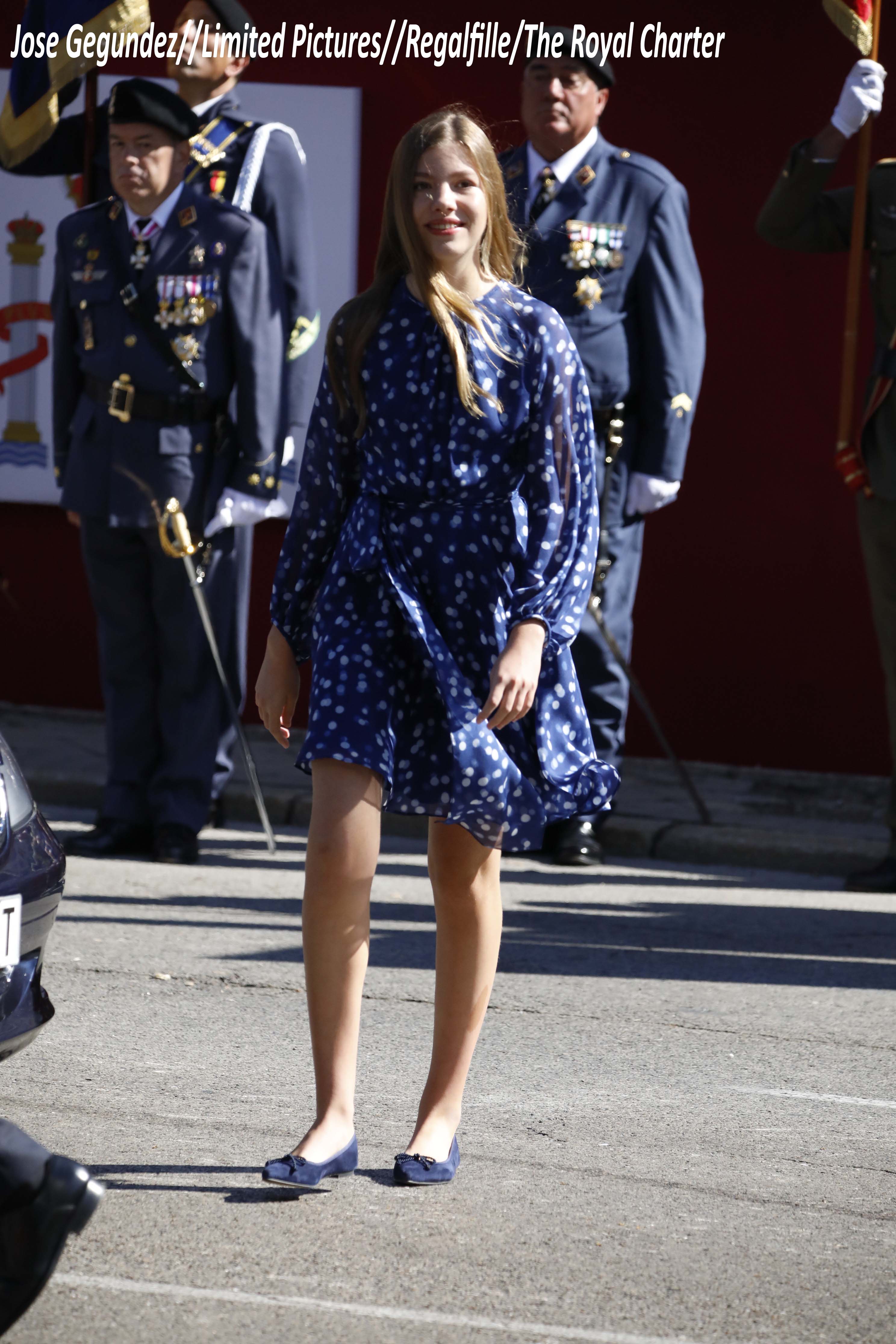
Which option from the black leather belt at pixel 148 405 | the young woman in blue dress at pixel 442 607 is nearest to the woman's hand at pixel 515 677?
the young woman in blue dress at pixel 442 607

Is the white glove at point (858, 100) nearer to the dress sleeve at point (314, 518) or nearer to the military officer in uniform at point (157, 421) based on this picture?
the military officer in uniform at point (157, 421)

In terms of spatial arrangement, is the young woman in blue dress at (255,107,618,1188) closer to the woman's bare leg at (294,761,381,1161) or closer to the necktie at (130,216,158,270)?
the woman's bare leg at (294,761,381,1161)

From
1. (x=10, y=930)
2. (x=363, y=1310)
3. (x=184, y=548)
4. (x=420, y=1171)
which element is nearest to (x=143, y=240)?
(x=184, y=548)

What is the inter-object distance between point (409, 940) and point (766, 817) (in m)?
2.30

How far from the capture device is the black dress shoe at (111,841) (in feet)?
22.0

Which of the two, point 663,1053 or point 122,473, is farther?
point 122,473

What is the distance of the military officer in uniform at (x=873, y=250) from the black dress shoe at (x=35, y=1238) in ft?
14.1

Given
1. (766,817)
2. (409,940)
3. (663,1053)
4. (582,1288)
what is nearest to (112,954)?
(409,940)

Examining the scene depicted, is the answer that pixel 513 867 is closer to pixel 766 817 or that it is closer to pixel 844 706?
pixel 766 817

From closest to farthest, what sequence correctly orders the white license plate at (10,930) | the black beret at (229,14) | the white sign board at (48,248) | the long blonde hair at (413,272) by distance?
1. the white license plate at (10,930)
2. the long blonde hair at (413,272)
3. the black beret at (229,14)
4. the white sign board at (48,248)

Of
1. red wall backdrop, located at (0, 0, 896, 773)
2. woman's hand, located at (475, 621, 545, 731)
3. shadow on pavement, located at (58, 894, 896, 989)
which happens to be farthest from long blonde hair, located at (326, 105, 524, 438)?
red wall backdrop, located at (0, 0, 896, 773)

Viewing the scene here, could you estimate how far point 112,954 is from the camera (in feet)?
17.4

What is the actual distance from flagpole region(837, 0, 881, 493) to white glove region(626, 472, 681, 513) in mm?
569

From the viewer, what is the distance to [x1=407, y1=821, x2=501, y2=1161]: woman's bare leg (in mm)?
3568
